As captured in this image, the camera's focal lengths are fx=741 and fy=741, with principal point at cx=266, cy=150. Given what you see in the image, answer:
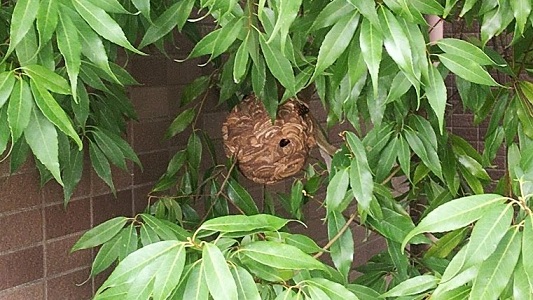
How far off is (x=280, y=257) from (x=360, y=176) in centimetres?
27

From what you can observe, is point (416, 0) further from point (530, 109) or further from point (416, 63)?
point (530, 109)

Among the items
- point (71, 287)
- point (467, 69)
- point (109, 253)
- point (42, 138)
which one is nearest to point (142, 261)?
point (42, 138)

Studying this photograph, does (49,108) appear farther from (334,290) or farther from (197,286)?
(334,290)

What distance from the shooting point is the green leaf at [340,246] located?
3.66 feet

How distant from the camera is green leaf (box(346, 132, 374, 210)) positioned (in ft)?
3.35

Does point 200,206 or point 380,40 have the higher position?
point 380,40

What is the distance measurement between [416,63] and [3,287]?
91 cm

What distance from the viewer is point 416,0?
2.95ft

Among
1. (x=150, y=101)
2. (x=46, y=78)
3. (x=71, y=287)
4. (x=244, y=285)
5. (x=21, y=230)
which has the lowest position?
(x=71, y=287)

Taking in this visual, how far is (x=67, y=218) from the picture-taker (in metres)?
1.49

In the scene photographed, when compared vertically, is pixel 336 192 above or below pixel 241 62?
below

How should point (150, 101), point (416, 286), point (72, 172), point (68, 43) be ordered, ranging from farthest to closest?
point (150, 101), point (72, 172), point (416, 286), point (68, 43)

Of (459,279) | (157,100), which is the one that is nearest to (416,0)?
(459,279)

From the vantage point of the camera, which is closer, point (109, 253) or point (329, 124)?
point (109, 253)
